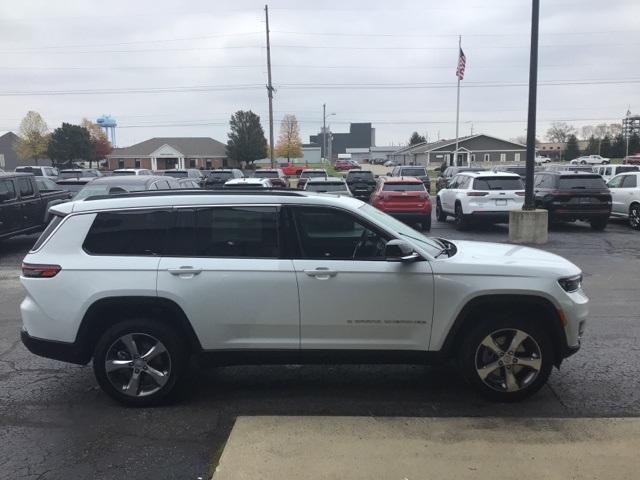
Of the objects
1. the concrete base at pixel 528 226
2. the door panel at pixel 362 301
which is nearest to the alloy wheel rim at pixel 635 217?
the concrete base at pixel 528 226

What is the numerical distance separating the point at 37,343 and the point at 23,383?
0.87 metres

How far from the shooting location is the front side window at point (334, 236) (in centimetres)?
446

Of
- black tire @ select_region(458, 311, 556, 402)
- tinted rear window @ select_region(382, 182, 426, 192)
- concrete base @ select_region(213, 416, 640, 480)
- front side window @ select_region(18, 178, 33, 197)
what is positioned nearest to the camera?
concrete base @ select_region(213, 416, 640, 480)

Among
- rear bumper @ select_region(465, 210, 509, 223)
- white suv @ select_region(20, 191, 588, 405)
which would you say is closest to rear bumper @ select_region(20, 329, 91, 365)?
white suv @ select_region(20, 191, 588, 405)

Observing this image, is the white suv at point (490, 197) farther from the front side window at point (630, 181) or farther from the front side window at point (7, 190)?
the front side window at point (7, 190)

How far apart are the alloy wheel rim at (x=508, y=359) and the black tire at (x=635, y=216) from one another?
45.6ft

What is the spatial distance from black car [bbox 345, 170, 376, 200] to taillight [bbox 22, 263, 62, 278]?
2376 cm

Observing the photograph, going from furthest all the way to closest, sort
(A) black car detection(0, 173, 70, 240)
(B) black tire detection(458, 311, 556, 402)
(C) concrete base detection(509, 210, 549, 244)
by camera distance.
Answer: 1. (C) concrete base detection(509, 210, 549, 244)
2. (A) black car detection(0, 173, 70, 240)
3. (B) black tire detection(458, 311, 556, 402)

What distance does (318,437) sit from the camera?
12.9 ft

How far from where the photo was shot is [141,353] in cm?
445

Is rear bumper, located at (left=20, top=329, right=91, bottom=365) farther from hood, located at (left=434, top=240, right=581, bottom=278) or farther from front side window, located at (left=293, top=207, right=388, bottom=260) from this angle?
hood, located at (left=434, top=240, right=581, bottom=278)

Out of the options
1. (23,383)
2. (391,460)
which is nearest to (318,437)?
(391,460)

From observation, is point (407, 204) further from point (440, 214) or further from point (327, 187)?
point (440, 214)

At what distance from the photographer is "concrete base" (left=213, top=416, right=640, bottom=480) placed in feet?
11.4
